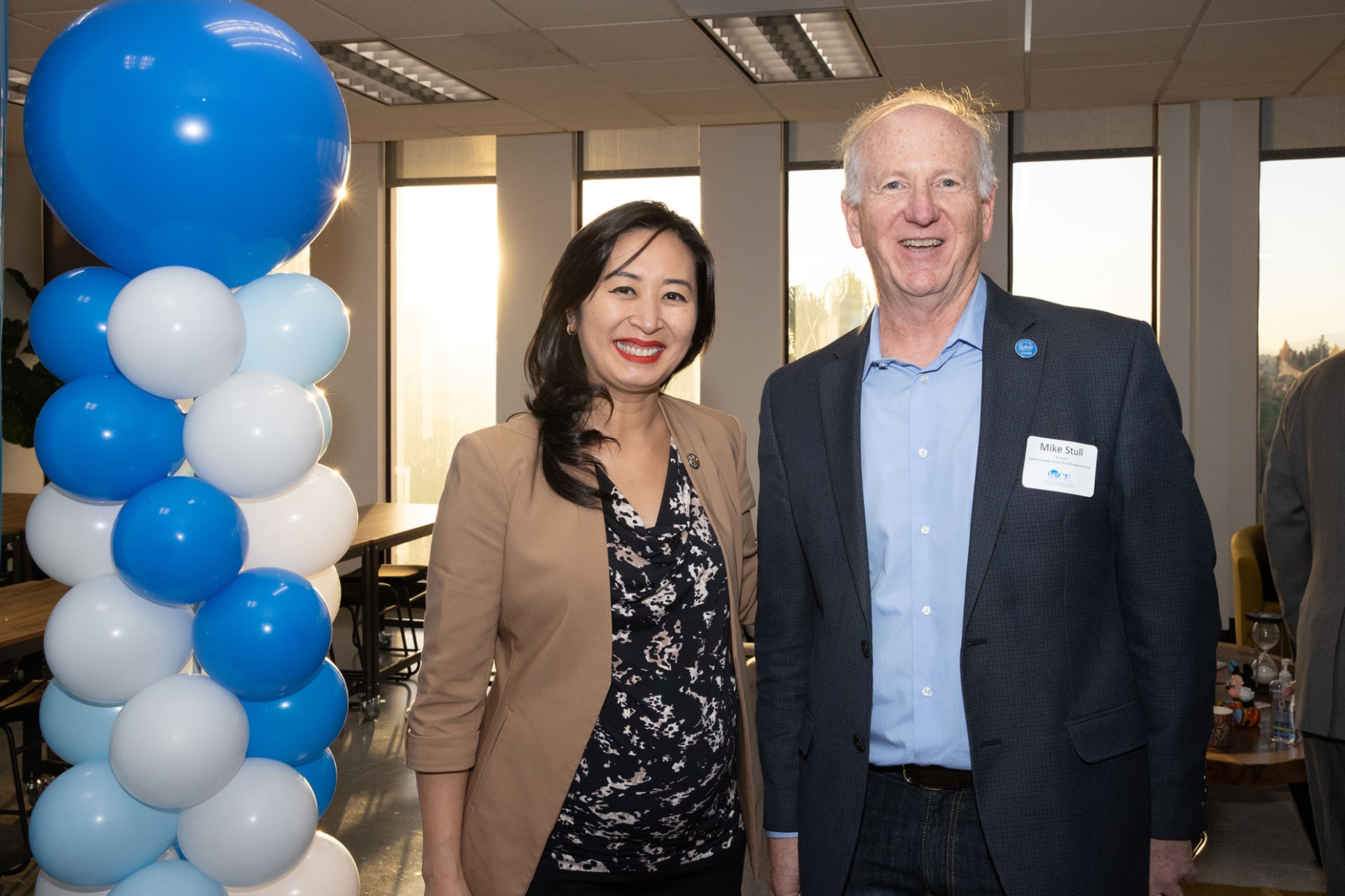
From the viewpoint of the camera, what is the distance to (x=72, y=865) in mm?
1670

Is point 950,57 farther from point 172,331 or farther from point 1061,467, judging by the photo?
point 172,331

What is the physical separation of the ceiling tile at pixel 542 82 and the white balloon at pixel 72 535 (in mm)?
4919

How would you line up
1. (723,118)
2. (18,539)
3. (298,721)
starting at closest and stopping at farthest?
(298,721), (18,539), (723,118)

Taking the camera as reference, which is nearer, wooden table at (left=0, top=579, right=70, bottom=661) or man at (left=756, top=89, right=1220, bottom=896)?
man at (left=756, top=89, right=1220, bottom=896)

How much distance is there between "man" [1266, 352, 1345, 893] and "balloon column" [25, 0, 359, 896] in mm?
2119

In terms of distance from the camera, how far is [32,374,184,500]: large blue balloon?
5.26 ft

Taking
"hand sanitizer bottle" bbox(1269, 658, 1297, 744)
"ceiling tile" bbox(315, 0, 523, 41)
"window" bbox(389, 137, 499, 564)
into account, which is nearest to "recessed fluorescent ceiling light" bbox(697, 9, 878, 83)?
"ceiling tile" bbox(315, 0, 523, 41)

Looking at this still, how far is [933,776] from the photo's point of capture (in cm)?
154

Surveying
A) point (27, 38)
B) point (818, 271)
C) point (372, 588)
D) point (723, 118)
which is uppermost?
point (723, 118)

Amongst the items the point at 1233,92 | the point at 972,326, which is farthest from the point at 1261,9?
the point at 972,326

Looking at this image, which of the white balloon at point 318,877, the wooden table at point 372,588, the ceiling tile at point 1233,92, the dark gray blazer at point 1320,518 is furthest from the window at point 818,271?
the white balloon at point 318,877

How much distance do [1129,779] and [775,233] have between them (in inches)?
254

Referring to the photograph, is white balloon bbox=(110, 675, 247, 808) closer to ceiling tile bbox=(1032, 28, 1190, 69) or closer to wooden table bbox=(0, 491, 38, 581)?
wooden table bbox=(0, 491, 38, 581)

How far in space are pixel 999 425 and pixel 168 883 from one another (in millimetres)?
1570
